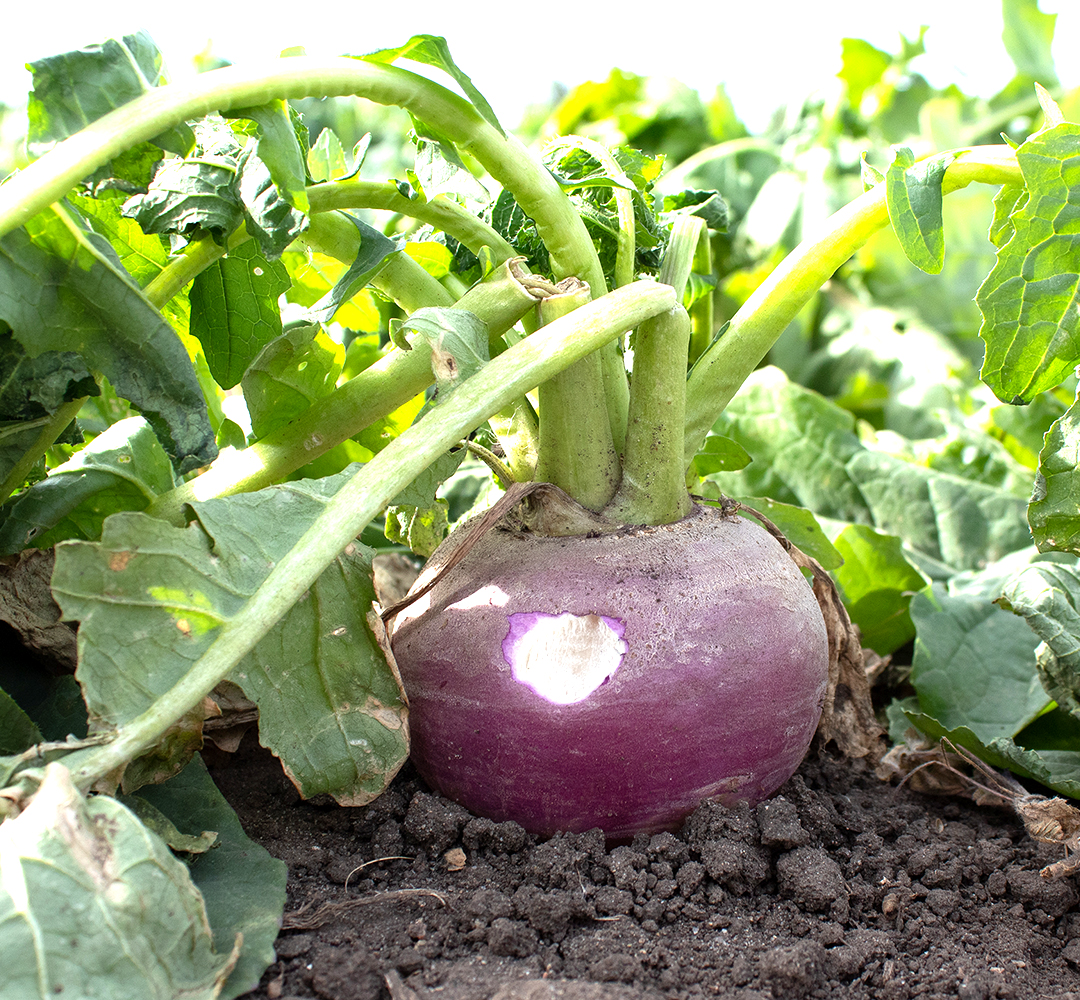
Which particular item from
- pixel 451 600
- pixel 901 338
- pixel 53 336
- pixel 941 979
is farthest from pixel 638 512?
pixel 901 338

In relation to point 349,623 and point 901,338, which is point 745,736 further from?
point 901,338

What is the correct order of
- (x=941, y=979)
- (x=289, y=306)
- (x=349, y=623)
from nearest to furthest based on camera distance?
(x=941, y=979), (x=349, y=623), (x=289, y=306)

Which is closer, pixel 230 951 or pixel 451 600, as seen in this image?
pixel 230 951

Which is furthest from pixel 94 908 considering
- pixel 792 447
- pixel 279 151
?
pixel 792 447

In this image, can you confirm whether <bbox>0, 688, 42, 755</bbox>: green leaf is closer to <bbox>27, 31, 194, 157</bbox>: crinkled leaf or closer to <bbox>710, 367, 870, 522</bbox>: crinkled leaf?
<bbox>27, 31, 194, 157</bbox>: crinkled leaf

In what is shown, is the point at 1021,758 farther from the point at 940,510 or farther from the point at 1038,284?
the point at 940,510

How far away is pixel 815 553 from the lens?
5.82 feet

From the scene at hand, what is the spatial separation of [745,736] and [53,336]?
0.98 m

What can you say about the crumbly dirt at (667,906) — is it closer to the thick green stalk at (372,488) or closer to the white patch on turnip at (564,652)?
the white patch on turnip at (564,652)

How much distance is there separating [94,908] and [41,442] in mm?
690

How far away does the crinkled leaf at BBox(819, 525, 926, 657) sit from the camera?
203 centimetres

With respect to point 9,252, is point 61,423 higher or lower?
lower

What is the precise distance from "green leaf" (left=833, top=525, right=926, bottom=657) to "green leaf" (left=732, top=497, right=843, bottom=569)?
0.91ft

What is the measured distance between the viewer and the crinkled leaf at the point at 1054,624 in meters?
1.46
